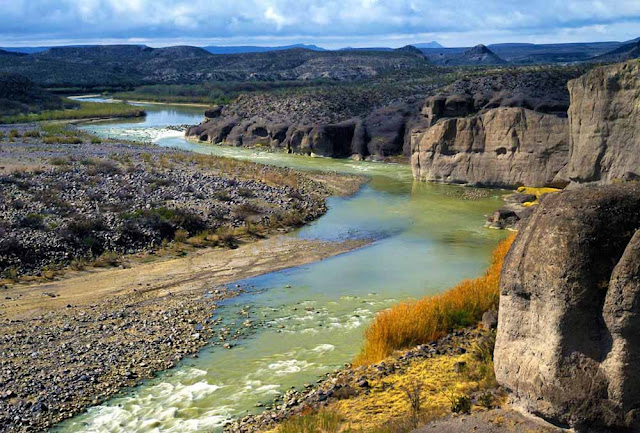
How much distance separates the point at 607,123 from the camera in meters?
28.3

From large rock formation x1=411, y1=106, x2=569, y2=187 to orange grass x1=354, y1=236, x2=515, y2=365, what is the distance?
20616mm

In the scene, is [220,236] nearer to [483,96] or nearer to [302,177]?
[302,177]

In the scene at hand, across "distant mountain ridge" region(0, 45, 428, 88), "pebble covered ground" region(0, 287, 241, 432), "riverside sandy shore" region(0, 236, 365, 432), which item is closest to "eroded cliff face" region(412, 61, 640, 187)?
"riverside sandy shore" region(0, 236, 365, 432)

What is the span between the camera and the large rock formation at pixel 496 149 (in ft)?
118

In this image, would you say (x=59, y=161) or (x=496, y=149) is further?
(x=496, y=149)

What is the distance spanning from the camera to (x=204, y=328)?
17.8 metres

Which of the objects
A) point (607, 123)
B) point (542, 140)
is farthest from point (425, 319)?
point (542, 140)

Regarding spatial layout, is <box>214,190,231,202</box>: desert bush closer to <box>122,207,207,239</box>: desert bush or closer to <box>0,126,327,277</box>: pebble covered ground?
<box>0,126,327,277</box>: pebble covered ground

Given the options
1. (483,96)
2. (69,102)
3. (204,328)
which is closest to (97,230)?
(204,328)

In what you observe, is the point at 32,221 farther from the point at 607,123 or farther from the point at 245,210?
the point at 607,123

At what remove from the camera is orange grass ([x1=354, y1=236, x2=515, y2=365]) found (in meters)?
14.9

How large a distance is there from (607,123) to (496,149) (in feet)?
32.7

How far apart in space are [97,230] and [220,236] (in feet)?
14.8

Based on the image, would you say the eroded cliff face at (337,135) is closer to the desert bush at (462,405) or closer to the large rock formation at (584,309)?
the desert bush at (462,405)
